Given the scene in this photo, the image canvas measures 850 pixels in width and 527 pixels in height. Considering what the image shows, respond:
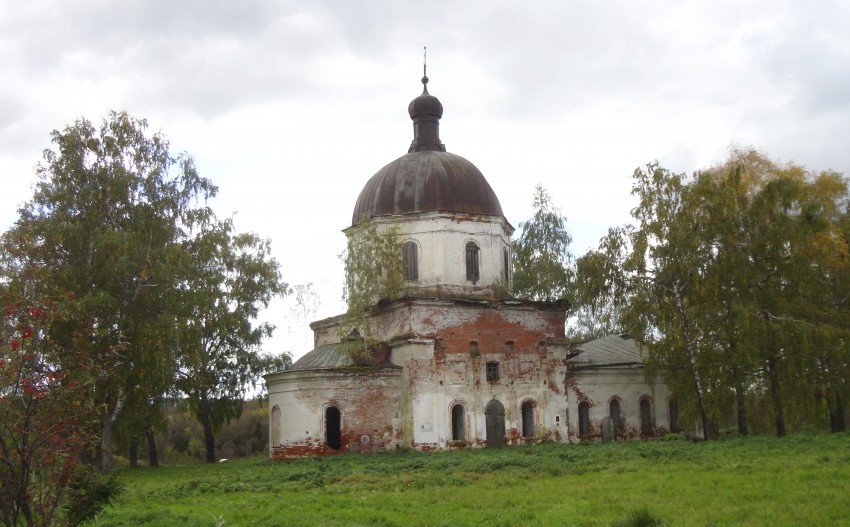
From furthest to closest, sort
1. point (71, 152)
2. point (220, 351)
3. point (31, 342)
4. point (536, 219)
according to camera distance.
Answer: point (536, 219) → point (220, 351) → point (71, 152) → point (31, 342)

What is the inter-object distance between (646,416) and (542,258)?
11278 millimetres

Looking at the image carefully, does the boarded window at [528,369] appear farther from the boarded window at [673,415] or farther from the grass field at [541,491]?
the boarded window at [673,415]

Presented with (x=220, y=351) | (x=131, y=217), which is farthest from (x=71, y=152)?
(x=220, y=351)

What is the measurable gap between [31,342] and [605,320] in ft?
119

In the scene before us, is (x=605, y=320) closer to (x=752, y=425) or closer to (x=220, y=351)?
(x=752, y=425)

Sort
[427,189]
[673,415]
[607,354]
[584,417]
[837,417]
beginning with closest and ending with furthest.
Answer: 1. [837,417]
2. [427,189]
3. [584,417]
4. [673,415]
5. [607,354]

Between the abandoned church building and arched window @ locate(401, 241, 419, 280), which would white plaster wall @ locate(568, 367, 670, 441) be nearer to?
the abandoned church building

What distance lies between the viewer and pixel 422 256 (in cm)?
3042

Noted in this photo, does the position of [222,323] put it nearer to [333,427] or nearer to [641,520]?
→ [333,427]

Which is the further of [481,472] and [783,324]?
[783,324]

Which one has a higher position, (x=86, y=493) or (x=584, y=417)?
(x=584, y=417)

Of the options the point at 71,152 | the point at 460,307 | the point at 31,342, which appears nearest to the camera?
the point at 31,342

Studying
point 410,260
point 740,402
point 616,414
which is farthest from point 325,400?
point 740,402

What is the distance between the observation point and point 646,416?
108ft
